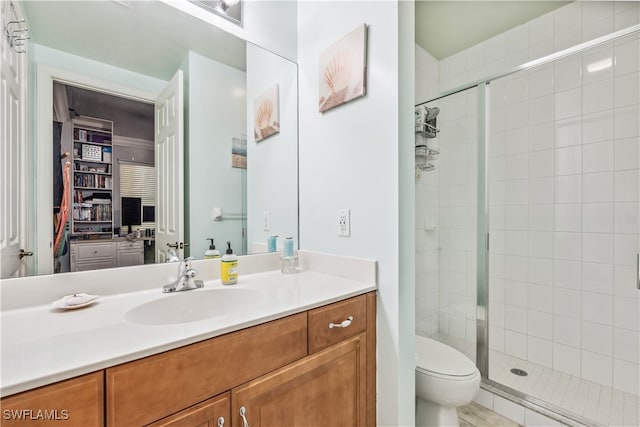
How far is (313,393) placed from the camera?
909 millimetres

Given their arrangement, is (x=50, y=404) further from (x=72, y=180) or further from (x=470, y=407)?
(x=470, y=407)

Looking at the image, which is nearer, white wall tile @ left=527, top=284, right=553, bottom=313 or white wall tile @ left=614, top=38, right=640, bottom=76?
white wall tile @ left=614, top=38, right=640, bottom=76

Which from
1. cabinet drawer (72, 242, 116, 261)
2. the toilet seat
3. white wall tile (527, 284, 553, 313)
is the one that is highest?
cabinet drawer (72, 242, 116, 261)

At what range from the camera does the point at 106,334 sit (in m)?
0.67

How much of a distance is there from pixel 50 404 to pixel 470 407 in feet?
6.43

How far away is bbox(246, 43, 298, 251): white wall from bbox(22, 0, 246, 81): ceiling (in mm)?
207

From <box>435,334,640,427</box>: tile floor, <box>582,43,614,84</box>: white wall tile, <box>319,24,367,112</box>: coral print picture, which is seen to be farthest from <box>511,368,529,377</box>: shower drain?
<box>319,24,367,112</box>: coral print picture

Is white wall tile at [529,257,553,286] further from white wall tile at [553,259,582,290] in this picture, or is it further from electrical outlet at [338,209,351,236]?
electrical outlet at [338,209,351,236]

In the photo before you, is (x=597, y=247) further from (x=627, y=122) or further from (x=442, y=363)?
(x=442, y=363)

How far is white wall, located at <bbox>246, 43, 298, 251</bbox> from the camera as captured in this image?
148 cm

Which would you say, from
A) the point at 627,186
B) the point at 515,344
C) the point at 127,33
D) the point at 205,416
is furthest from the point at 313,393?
the point at 627,186

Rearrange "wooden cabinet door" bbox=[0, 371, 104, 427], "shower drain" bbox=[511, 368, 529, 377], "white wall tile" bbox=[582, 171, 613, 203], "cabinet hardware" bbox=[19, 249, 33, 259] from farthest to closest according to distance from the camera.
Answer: "shower drain" bbox=[511, 368, 529, 377] → "white wall tile" bbox=[582, 171, 613, 203] → "cabinet hardware" bbox=[19, 249, 33, 259] → "wooden cabinet door" bbox=[0, 371, 104, 427]

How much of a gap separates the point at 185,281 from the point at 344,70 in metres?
1.12

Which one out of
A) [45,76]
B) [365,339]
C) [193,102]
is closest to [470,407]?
[365,339]
